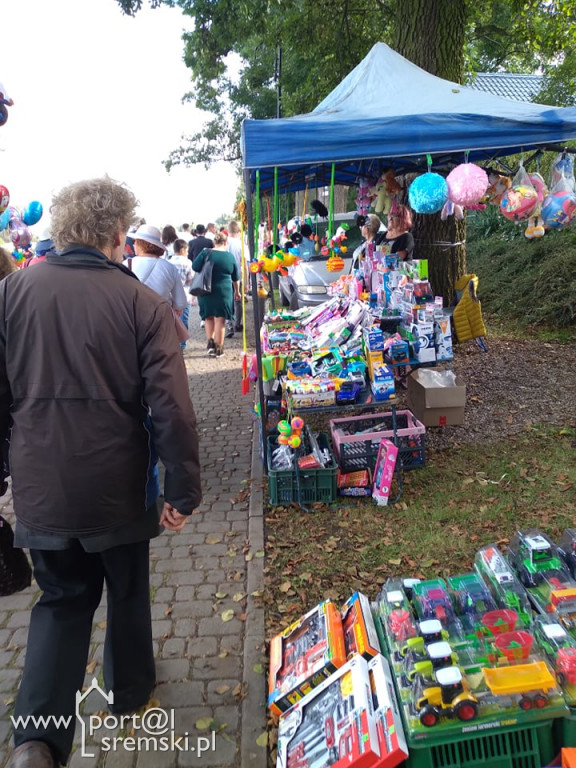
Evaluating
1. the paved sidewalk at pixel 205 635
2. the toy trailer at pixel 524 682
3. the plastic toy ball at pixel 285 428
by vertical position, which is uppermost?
the toy trailer at pixel 524 682

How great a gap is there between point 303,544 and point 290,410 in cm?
97

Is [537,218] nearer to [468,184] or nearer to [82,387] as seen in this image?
[468,184]

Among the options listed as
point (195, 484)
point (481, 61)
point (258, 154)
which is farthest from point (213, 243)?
point (481, 61)

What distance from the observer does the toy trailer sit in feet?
6.16

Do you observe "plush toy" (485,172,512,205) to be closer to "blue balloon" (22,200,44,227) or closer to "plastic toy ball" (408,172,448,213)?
"plastic toy ball" (408,172,448,213)

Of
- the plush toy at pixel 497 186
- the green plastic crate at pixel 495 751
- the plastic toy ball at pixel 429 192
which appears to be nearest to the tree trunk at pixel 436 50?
the plush toy at pixel 497 186

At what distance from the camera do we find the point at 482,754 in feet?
6.21

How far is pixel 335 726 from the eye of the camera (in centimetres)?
200

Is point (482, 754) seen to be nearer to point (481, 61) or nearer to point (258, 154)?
point (258, 154)

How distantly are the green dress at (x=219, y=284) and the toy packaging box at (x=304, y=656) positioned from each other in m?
6.55

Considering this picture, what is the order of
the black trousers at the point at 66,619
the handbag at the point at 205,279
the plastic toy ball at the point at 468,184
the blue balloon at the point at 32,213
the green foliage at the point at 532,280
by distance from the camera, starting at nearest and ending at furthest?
1. the black trousers at the point at 66,619
2. the plastic toy ball at the point at 468,184
3. the blue balloon at the point at 32,213
4. the handbag at the point at 205,279
5. the green foliage at the point at 532,280

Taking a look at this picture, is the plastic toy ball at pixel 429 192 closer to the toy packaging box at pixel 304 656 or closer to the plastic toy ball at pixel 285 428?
the plastic toy ball at pixel 285 428

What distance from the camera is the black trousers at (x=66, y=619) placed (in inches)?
82.2

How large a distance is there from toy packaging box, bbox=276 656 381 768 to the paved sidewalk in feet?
0.92
